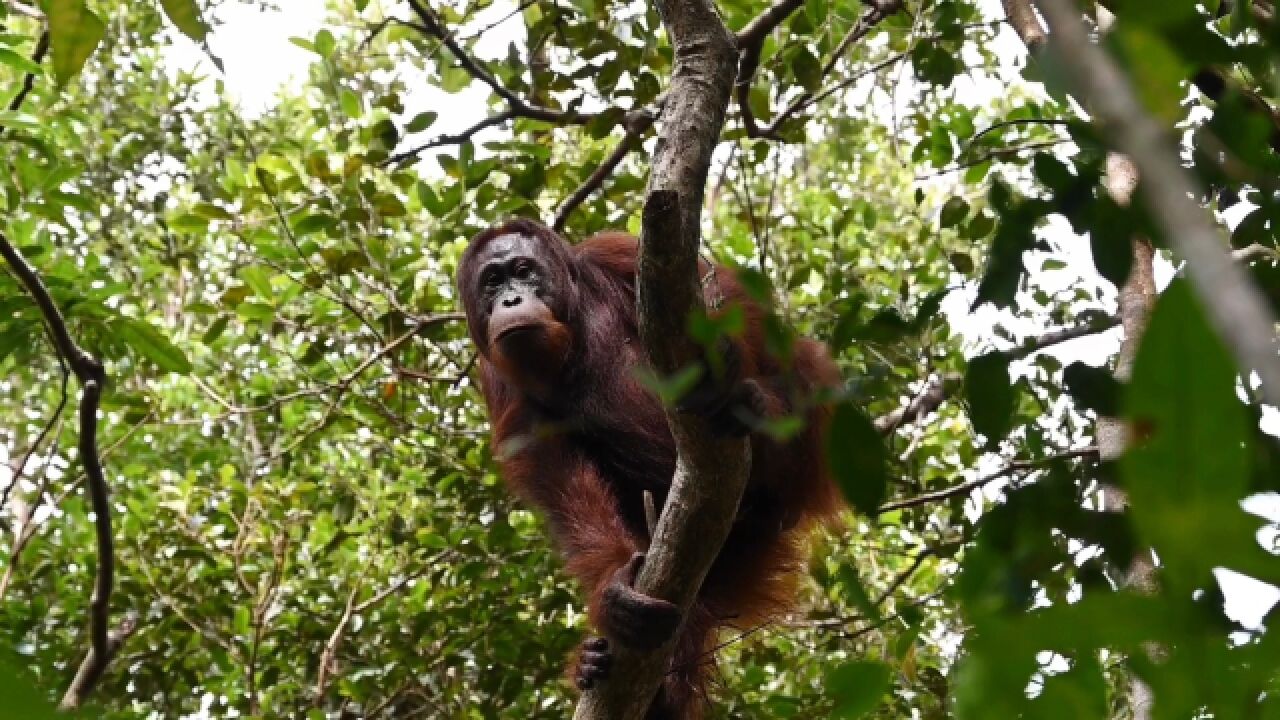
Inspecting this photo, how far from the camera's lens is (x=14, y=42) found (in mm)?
3789

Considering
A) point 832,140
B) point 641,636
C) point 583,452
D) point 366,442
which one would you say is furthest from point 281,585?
point 832,140

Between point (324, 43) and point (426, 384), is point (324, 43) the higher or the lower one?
the higher one

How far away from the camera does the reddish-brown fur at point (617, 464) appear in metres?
4.14

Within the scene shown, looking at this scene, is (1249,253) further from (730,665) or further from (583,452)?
(730,665)

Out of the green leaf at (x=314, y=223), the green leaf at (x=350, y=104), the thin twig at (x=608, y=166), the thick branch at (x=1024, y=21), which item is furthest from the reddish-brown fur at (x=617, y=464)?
the thick branch at (x=1024, y=21)

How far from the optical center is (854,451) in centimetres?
104

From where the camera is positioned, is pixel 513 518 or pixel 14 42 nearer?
pixel 14 42

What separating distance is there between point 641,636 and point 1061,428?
2.49m

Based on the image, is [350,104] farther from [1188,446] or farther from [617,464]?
[1188,446]

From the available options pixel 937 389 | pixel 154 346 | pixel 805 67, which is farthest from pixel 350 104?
pixel 937 389

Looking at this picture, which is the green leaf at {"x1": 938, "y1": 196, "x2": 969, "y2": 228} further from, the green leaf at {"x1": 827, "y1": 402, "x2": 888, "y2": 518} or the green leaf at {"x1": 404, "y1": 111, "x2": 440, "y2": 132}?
the green leaf at {"x1": 827, "y1": 402, "x2": 888, "y2": 518}

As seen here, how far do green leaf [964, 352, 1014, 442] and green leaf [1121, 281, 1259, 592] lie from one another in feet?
2.19

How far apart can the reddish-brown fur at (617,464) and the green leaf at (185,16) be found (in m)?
2.65

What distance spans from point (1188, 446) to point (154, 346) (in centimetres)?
363
